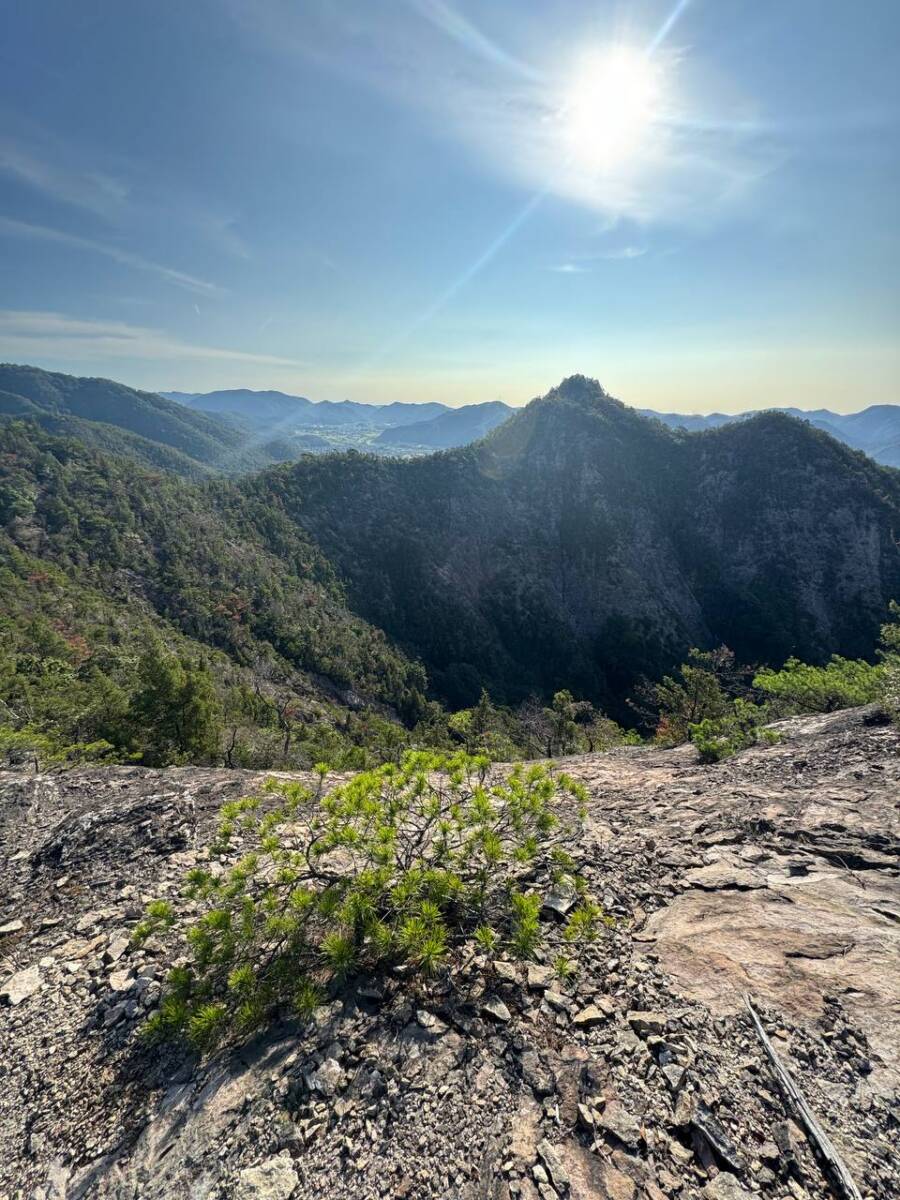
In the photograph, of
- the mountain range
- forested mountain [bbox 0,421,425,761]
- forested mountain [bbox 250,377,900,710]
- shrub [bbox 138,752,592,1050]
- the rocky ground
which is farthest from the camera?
forested mountain [bbox 250,377,900,710]

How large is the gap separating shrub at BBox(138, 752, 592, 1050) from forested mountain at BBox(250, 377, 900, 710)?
77.0 m

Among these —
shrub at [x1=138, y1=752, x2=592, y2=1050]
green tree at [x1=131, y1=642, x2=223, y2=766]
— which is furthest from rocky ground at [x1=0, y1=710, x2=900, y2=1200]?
green tree at [x1=131, y1=642, x2=223, y2=766]

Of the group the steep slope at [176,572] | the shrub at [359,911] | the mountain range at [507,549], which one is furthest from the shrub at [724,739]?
the mountain range at [507,549]

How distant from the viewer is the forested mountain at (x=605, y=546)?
308 ft

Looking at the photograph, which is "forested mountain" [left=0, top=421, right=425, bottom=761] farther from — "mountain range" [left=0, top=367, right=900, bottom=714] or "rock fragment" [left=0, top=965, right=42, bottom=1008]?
"rock fragment" [left=0, top=965, right=42, bottom=1008]

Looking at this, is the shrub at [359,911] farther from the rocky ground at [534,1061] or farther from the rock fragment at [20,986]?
the rock fragment at [20,986]

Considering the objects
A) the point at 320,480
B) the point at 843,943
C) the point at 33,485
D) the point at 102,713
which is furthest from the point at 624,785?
the point at 320,480

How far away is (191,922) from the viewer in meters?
6.20

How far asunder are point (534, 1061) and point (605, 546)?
113436mm

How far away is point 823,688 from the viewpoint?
698 inches

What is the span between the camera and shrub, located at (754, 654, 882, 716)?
16.6 m

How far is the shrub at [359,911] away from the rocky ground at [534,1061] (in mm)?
340

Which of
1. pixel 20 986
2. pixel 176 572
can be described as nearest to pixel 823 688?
pixel 20 986

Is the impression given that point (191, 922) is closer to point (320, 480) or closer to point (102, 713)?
point (102, 713)
